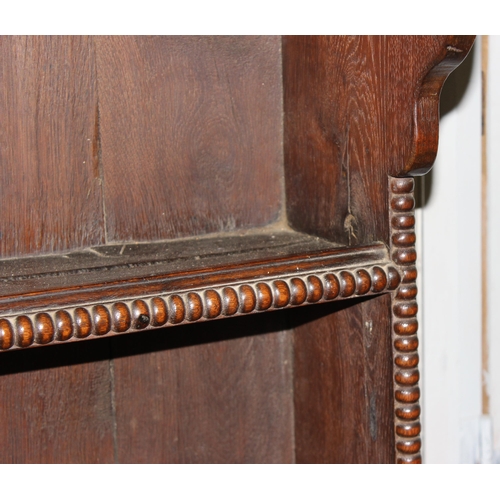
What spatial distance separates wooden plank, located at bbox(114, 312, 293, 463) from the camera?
0.87 meters

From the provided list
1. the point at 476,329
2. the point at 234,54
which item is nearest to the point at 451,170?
the point at 476,329

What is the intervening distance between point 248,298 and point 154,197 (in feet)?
0.72

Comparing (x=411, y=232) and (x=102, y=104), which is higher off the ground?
(x=102, y=104)

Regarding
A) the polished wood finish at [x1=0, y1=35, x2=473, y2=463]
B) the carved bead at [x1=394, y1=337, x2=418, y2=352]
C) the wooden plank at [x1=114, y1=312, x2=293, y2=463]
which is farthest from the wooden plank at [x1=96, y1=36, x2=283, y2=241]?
the carved bead at [x1=394, y1=337, x2=418, y2=352]

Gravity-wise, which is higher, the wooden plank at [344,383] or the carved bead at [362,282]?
the carved bead at [362,282]

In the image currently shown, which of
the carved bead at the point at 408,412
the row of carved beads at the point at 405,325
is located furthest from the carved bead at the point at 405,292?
the carved bead at the point at 408,412

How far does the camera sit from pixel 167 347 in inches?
34.4

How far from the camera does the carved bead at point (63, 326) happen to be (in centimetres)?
61

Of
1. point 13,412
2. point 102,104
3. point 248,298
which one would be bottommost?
point 13,412

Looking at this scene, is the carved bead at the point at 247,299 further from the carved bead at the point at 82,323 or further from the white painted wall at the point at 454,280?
the white painted wall at the point at 454,280

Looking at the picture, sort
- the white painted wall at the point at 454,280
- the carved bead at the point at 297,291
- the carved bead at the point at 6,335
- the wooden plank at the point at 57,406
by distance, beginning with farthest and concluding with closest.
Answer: the white painted wall at the point at 454,280 < the wooden plank at the point at 57,406 < the carved bead at the point at 297,291 < the carved bead at the point at 6,335

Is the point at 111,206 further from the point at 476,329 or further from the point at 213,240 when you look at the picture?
the point at 476,329

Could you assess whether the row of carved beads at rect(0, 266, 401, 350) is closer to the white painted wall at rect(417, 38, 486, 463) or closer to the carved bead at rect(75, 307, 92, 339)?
the carved bead at rect(75, 307, 92, 339)

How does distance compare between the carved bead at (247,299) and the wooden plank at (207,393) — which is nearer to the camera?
the carved bead at (247,299)
